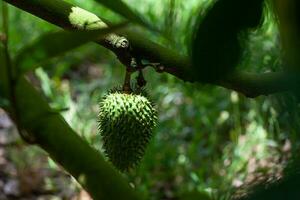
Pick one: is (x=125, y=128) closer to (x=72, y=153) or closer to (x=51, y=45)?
(x=72, y=153)

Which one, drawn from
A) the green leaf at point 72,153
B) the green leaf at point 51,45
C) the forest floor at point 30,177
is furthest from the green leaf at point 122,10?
the forest floor at point 30,177

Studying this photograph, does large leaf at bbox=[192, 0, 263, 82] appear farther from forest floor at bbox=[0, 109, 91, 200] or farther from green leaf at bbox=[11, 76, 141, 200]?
forest floor at bbox=[0, 109, 91, 200]

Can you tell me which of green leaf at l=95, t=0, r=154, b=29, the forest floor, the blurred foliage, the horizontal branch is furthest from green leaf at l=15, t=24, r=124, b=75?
the forest floor

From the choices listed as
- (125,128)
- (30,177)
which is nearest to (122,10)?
(125,128)

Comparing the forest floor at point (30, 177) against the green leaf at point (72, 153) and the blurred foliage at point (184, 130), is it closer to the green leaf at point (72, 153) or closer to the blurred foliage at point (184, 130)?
the blurred foliage at point (184, 130)

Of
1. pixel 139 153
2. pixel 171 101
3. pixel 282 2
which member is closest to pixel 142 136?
pixel 139 153

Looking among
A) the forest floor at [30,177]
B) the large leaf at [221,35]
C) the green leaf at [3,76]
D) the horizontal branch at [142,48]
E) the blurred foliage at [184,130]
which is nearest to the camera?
the large leaf at [221,35]

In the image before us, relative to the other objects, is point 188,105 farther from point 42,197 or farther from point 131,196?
point 131,196
